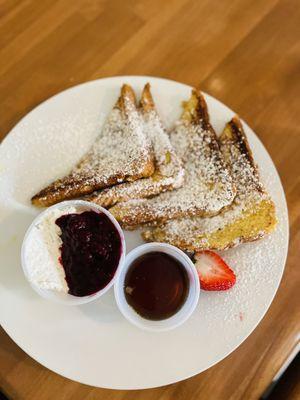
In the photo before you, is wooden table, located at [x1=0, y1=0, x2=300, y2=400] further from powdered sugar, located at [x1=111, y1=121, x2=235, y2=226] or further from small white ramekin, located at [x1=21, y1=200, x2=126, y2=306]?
small white ramekin, located at [x1=21, y1=200, x2=126, y2=306]

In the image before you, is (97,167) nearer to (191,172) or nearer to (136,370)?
(191,172)

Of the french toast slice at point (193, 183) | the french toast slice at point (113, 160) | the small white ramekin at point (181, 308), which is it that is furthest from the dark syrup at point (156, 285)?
the french toast slice at point (113, 160)

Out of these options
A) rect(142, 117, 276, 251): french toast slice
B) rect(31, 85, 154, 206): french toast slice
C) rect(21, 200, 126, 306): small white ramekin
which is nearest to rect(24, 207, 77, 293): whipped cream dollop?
rect(21, 200, 126, 306): small white ramekin

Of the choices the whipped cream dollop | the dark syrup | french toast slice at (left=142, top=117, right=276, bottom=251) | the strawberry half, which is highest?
french toast slice at (left=142, top=117, right=276, bottom=251)

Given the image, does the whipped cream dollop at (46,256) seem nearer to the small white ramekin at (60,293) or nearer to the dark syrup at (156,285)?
the small white ramekin at (60,293)

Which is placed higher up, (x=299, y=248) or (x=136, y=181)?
(x=299, y=248)

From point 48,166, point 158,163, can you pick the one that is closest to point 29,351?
point 48,166

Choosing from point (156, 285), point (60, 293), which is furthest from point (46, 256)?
point (156, 285)
